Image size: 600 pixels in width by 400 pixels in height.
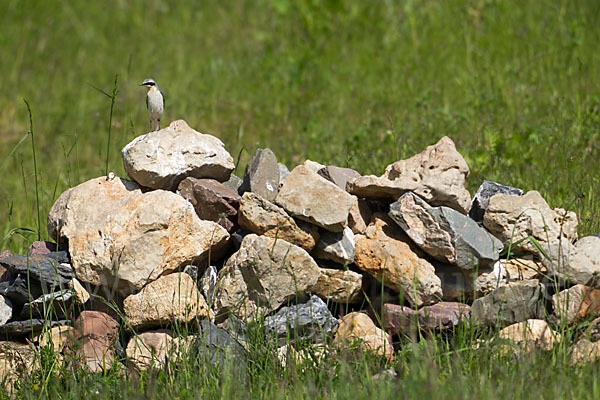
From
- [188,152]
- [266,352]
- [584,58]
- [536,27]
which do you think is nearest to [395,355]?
[266,352]

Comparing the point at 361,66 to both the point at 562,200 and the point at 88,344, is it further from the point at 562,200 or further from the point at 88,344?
the point at 88,344

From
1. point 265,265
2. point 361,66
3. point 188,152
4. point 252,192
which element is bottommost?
point 265,265

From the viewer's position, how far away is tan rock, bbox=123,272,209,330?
145 inches

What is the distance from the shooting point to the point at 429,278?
12.5 feet

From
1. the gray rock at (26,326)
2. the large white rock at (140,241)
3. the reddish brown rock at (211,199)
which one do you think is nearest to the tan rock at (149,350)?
the large white rock at (140,241)

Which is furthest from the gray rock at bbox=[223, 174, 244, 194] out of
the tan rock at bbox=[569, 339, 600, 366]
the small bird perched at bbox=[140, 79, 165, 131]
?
the tan rock at bbox=[569, 339, 600, 366]

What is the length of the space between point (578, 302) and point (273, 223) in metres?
1.66

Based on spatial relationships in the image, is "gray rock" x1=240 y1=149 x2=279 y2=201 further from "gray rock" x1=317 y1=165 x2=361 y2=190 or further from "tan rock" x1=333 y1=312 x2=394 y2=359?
"tan rock" x1=333 y1=312 x2=394 y2=359

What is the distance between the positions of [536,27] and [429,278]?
5.61 meters

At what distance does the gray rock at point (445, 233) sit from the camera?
379 cm

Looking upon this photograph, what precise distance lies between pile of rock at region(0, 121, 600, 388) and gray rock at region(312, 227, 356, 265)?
1 centimetres

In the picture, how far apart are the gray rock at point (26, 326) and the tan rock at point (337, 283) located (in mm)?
1416

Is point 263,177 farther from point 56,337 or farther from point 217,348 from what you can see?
point 56,337

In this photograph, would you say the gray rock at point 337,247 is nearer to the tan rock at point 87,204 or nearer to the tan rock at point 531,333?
the tan rock at point 531,333
